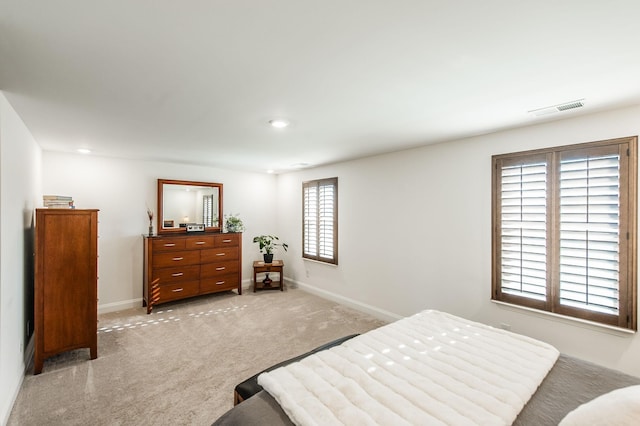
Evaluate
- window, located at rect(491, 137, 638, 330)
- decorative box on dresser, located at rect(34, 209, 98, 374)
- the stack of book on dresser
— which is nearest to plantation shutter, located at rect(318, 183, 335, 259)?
window, located at rect(491, 137, 638, 330)

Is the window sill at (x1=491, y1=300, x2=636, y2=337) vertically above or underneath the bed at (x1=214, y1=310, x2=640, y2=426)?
underneath

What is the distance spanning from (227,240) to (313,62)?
13.1 ft

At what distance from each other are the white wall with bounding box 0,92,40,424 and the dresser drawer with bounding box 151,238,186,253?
4.54 feet

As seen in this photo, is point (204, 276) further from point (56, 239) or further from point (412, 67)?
point (412, 67)

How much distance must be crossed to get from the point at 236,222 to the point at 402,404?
182 inches

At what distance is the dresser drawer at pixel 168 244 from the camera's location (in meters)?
4.30

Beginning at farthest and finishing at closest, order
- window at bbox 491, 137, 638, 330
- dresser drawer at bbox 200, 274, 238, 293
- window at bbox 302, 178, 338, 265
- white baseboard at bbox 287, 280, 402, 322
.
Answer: window at bbox 302, 178, 338, 265 → dresser drawer at bbox 200, 274, 238, 293 → white baseboard at bbox 287, 280, 402, 322 → window at bbox 491, 137, 638, 330

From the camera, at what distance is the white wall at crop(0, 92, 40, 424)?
80.3 inches

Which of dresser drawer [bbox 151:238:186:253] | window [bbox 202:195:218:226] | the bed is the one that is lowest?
the bed

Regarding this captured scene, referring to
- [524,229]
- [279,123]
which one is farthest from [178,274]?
[524,229]

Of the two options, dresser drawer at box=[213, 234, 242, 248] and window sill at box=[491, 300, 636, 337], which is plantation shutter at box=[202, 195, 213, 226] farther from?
window sill at box=[491, 300, 636, 337]

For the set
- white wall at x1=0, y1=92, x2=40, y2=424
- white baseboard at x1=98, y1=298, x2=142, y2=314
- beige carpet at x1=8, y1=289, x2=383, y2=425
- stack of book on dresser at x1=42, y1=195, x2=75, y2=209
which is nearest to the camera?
white wall at x1=0, y1=92, x2=40, y2=424

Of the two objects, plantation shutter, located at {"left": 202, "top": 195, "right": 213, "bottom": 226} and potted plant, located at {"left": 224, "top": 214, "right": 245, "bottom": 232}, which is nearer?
plantation shutter, located at {"left": 202, "top": 195, "right": 213, "bottom": 226}

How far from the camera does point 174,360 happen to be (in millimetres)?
2895
